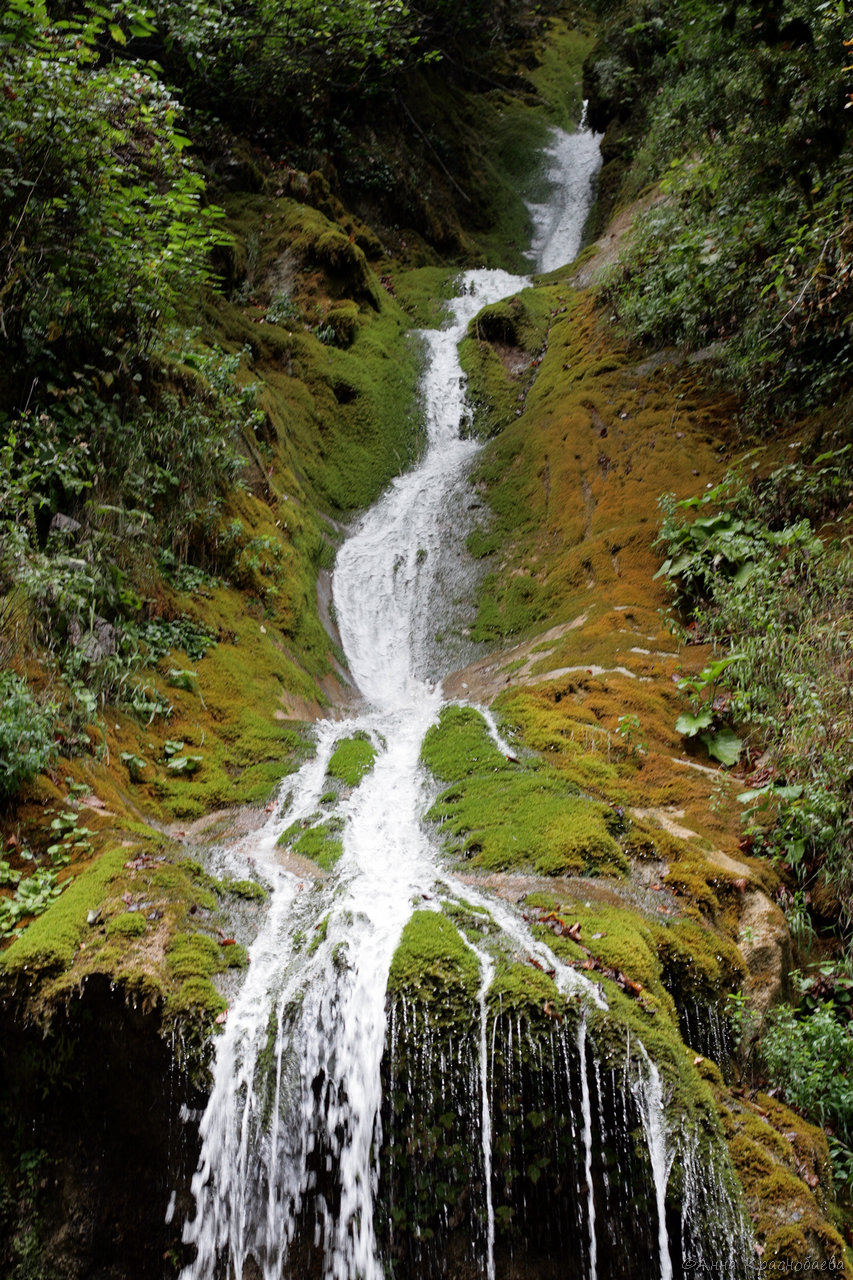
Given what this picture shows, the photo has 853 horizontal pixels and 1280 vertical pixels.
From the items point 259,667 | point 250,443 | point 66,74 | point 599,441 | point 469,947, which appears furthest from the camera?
point 599,441

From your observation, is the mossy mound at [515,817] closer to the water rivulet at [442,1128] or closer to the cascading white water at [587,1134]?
the water rivulet at [442,1128]

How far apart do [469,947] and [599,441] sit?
26.5 feet

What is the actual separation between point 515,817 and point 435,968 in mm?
1710

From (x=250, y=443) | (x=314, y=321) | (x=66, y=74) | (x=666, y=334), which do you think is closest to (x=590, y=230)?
(x=314, y=321)

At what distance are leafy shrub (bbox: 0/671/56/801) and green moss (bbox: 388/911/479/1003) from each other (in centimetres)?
246

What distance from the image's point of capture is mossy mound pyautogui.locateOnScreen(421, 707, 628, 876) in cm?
491

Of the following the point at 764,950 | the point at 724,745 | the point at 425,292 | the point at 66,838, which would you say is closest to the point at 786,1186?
the point at 764,950

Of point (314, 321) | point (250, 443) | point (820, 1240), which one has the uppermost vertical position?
point (314, 321)

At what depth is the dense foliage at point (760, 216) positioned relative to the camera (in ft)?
23.6

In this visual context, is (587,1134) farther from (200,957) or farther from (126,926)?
(126,926)

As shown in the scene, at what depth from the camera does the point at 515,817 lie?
536 cm

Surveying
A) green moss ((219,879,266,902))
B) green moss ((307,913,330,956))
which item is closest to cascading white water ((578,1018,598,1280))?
green moss ((307,913,330,956))

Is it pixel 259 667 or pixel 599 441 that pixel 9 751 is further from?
pixel 599 441

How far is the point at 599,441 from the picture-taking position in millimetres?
10508
